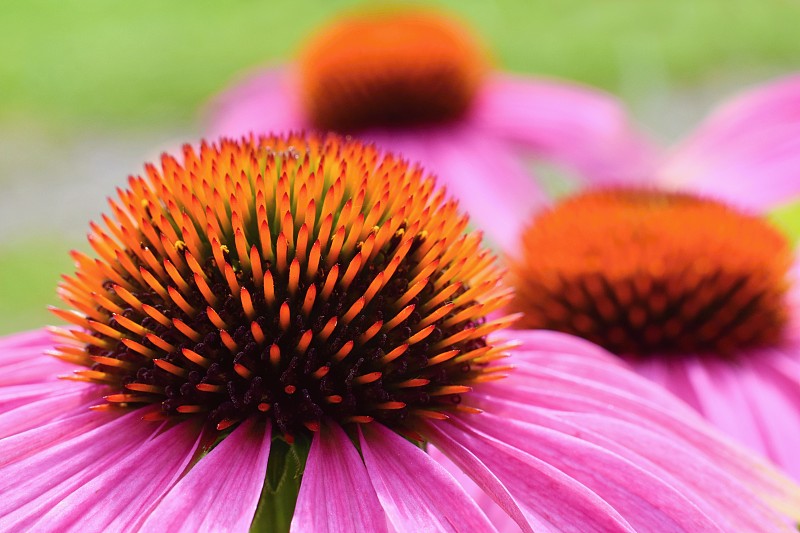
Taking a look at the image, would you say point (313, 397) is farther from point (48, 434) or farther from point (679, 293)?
point (679, 293)

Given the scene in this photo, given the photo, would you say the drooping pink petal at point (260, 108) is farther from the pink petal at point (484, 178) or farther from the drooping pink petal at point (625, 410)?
the drooping pink petal at point (625, 410)

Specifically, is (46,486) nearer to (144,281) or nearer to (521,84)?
(144,281)

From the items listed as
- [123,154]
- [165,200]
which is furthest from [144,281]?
[123,154]

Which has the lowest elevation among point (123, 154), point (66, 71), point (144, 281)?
point (144, 281)

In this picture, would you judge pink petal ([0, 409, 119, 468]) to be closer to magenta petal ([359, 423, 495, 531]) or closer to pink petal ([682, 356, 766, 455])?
magenta petal ([359, 423, 495, 531])

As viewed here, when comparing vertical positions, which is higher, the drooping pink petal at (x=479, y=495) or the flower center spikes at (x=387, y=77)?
the flower center spikes at (x=387, y=77)

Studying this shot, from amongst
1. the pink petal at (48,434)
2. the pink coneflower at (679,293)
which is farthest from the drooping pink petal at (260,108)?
the pink petal at (48,434)
